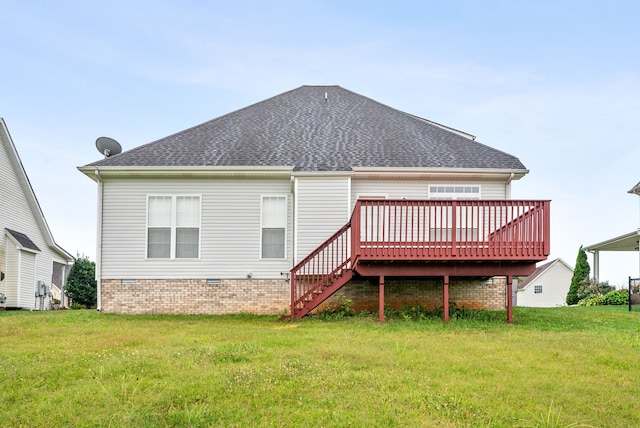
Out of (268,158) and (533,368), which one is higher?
(268,158)

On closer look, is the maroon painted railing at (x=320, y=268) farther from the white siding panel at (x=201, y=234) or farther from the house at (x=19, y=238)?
the house at (x=19, y=238)

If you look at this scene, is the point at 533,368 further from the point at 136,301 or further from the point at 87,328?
the point at 136,301

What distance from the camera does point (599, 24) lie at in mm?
15227

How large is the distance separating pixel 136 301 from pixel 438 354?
9.49 m

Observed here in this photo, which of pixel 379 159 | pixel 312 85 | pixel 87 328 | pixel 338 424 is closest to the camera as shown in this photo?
pixel 338 424

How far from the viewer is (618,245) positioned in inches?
1171

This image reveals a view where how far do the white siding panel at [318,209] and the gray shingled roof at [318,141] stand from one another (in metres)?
0.41

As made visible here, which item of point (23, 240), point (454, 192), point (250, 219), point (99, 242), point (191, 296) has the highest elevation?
point (454, 192)

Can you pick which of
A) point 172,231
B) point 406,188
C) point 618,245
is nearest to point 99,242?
point 172,231

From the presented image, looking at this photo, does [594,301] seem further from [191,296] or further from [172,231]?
[172,231]

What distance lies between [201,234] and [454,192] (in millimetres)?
6689

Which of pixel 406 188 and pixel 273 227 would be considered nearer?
pixel 406 188

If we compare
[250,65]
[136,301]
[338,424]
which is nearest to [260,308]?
[136,301]

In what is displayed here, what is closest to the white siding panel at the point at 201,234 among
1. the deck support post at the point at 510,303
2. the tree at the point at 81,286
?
the deck support post at the point at 510,303
